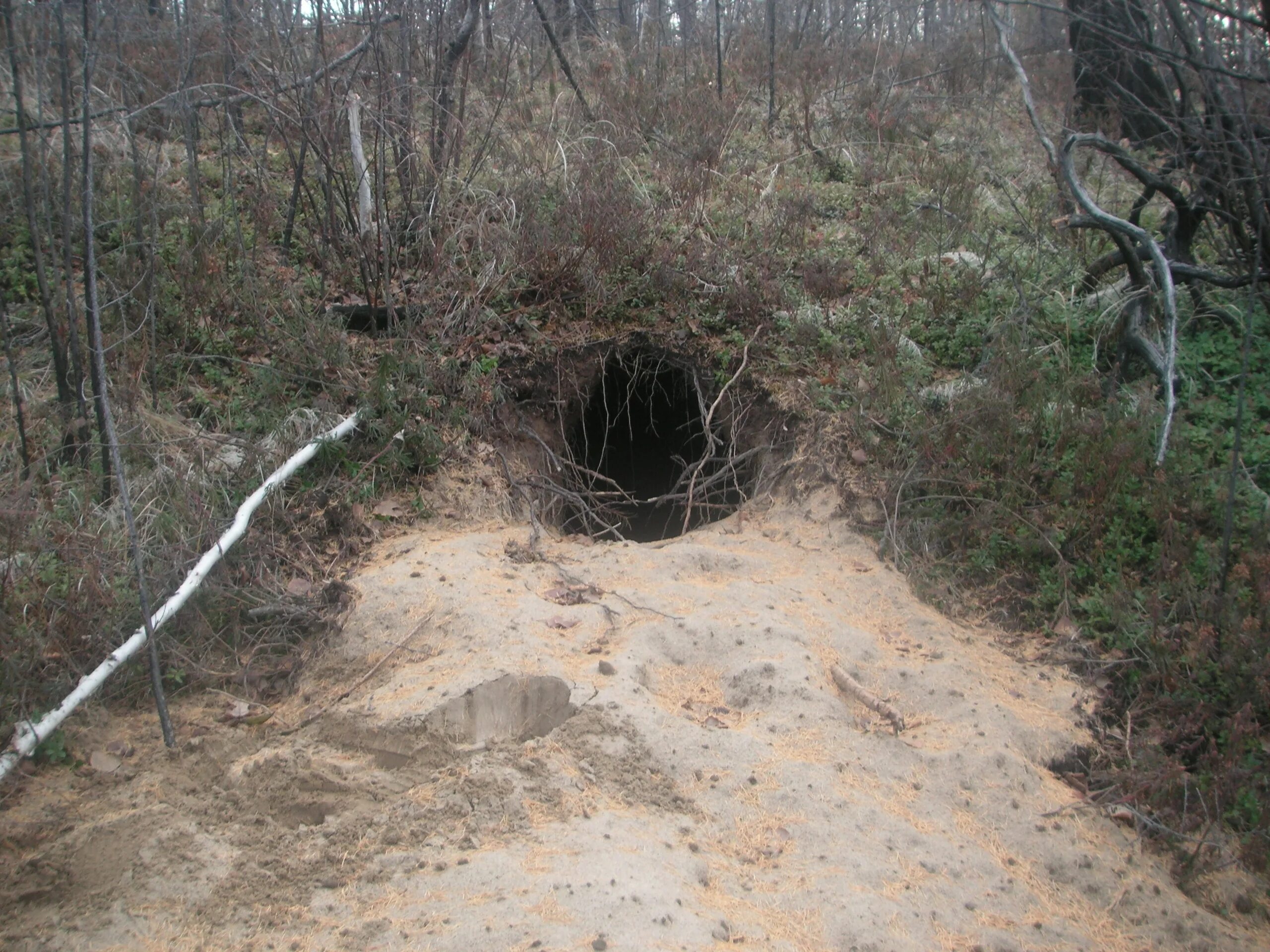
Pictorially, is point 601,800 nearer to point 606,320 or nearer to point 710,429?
point 710,429

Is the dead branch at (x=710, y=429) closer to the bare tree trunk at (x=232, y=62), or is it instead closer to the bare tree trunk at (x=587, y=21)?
the bare tree trunk at (x=232, y=62)

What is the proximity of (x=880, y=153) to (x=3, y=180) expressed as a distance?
263 inches

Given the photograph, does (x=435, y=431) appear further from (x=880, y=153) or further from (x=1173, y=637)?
(x=880, y=153)

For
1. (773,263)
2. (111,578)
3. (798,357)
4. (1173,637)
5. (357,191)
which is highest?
(357,191)

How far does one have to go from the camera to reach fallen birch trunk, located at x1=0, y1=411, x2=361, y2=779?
350cm

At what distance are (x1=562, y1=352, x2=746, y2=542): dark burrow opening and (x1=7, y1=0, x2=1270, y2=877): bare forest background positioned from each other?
490 mm

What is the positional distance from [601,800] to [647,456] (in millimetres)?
5379

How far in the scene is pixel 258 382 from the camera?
5.67m

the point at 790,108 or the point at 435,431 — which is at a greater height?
the point at 790,108

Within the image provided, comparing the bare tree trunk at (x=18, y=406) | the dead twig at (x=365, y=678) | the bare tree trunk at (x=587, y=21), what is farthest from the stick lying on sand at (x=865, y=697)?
the bare tree trunk at (x=587, y=21)

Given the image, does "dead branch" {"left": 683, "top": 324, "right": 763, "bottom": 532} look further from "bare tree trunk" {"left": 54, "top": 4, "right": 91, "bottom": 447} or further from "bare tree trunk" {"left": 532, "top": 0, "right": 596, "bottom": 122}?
"bare tree trunk" {"left": 54, "top": 4, "right": 91, "bottom": 447}

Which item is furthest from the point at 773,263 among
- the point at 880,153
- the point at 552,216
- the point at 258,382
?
the point at 258,382

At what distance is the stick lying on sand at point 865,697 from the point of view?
163 inches

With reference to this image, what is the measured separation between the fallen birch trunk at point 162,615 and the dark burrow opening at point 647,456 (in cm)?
160
